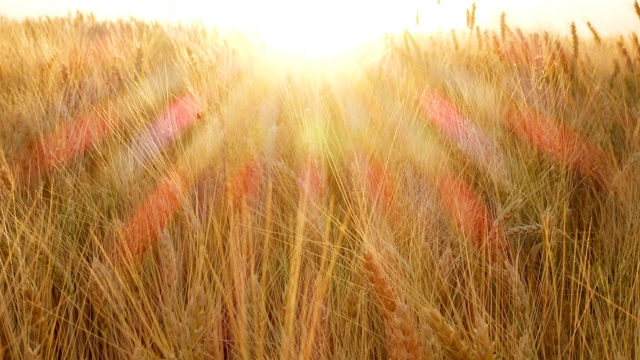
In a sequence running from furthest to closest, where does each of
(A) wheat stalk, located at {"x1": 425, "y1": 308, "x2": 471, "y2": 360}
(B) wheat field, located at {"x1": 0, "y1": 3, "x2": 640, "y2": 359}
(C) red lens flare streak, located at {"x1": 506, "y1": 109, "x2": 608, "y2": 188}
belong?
1. (C) red lens flare streak, located at {"x1": 506, "y1": 109, "x2": 608, "y2": 188}
2. (B) wheat field, located at {"x1": 0, "y1": 3, "x2": 640, "y2": 359}
3. (A) wheat stalk, located at {"x1": 425, "y1": 308, "x2": 471, "y2": 360}

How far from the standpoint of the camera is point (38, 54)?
2.79 m

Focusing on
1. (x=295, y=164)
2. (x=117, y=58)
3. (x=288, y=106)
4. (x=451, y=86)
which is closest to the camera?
Answer: (x=295, y=164)

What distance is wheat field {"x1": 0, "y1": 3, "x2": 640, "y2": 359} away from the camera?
0.89 meters

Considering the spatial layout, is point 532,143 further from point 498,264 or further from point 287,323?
point 287,323

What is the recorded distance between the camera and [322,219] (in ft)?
3.75

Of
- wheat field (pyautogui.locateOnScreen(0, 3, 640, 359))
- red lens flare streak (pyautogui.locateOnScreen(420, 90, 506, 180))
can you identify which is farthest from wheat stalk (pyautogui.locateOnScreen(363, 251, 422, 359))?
red lens flare streak (pyautogui.locateOnScreen(420, 90, 506, 180))

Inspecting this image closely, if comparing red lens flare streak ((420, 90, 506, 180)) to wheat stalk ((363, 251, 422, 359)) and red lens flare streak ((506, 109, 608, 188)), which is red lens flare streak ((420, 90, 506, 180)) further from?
wheat stalk ((363, 251, 422, 359))

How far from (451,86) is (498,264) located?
1001 mm

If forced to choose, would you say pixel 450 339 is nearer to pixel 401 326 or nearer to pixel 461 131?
pixel 401 326

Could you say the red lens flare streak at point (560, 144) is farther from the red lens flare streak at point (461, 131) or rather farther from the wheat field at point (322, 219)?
the red lens flare streak at point (461, 131)

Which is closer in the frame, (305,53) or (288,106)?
(288,106)

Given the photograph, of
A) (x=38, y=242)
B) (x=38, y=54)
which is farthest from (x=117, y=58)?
(x=38, y=242)

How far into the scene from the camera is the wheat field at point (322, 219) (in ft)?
2.91

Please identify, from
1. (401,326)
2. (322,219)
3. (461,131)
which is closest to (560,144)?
(461,131)
